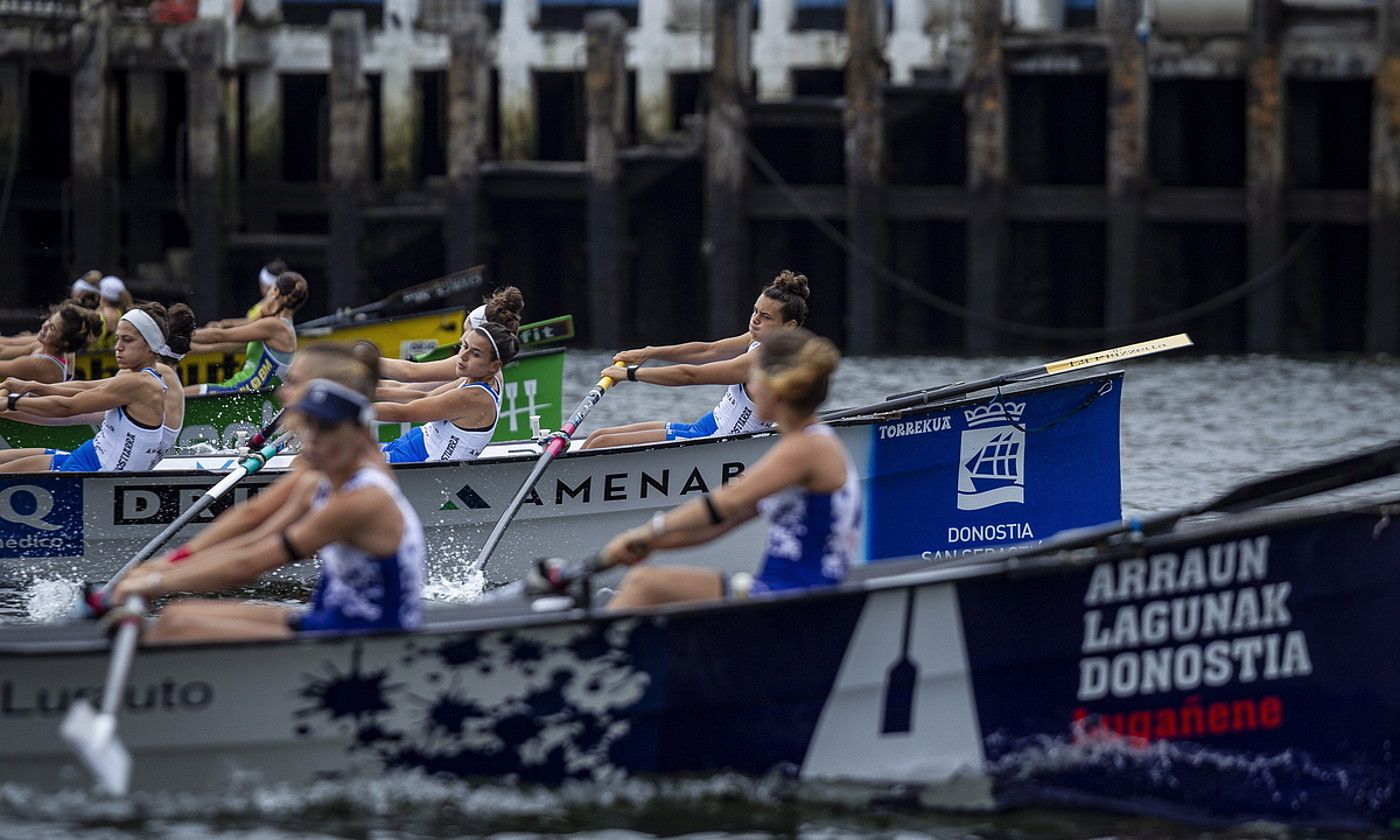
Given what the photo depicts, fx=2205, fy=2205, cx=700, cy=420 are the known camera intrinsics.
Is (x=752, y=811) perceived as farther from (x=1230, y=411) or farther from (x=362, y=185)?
(x=362, y=185)

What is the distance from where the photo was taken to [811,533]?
28.3ft

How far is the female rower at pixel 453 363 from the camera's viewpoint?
47.8 ft

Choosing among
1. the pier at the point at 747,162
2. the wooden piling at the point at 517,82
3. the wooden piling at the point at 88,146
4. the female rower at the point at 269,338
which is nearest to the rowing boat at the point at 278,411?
the female rower at the point at 269,338

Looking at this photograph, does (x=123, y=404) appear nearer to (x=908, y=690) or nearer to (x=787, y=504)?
(x=787, y=504)

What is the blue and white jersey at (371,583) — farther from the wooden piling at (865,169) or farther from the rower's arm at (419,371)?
the wooden piling at (865,169)

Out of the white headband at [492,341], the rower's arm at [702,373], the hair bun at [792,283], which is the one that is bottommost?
the rower's arm at [702,373]

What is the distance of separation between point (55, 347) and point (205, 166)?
525 inches

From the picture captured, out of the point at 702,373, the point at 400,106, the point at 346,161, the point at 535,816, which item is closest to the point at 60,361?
the point at 702,373

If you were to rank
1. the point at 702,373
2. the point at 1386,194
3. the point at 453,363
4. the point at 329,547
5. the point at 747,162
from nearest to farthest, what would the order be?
the point at 329,547
the point at 702,373
the point at 453,363
the point at 1386,194
the point at 747,162

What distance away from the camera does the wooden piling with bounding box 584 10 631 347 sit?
1077 inches

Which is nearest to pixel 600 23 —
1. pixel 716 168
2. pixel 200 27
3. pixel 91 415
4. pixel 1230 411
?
pixel 716 168

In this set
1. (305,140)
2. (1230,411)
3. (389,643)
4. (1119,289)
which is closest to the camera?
(389,643)

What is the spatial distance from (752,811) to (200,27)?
22.0 m

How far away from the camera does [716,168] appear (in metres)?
27.6
